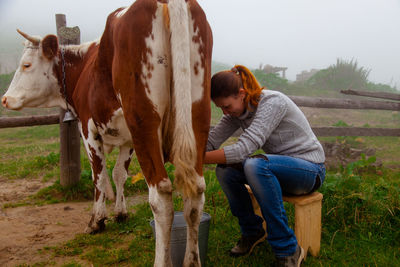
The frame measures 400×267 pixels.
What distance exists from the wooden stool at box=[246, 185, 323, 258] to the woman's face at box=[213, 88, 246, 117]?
30.8 inches

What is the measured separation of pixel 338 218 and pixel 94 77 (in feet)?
8.65

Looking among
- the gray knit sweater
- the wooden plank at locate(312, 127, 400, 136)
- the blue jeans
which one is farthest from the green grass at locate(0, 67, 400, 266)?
the wooden plank at locate(312, 127, 400, 136)

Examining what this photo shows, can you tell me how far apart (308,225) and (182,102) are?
146 cm

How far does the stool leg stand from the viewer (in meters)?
2.58

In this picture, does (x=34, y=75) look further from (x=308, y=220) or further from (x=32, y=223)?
(x=308, y=220)

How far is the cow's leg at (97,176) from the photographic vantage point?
3350 millimetres

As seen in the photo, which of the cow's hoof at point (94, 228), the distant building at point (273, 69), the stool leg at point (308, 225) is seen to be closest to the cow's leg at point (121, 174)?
the cow's hoof at point (94, 228)

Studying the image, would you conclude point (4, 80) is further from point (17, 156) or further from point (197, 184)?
point (197, 184)

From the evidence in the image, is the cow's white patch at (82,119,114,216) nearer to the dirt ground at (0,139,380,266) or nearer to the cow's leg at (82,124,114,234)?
the cow's leg at (82,124,114,234)

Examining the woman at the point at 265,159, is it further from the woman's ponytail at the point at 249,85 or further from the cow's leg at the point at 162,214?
the cow's leg at the point at 162,214

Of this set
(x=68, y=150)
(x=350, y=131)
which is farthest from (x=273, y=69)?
(x=68, y=150)

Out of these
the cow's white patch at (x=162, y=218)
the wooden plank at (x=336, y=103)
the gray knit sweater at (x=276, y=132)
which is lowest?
the cow's white patch at (x=162, y=218)

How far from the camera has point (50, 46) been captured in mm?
3799

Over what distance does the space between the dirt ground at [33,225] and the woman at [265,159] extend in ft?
5.88
